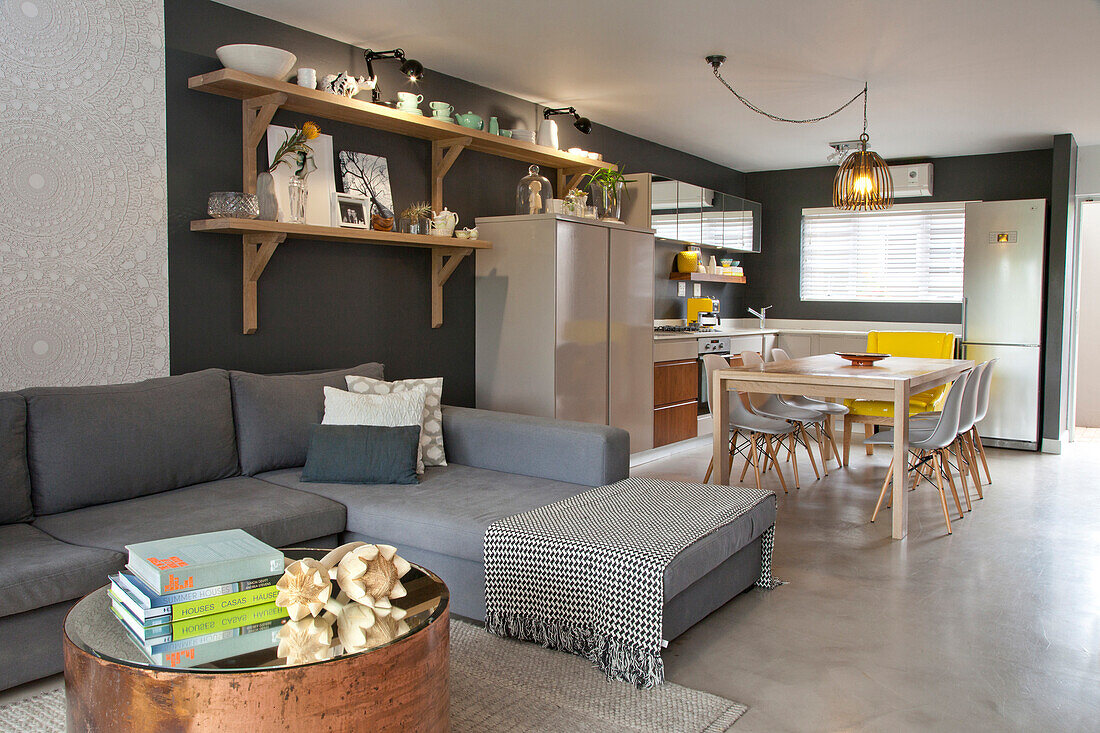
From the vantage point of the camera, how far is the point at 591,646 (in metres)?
2.65

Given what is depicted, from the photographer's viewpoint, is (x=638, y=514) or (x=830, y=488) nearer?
(x=638, y=514)

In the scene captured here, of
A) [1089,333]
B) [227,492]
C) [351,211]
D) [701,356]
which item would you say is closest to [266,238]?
[351,211]

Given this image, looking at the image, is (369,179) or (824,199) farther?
(824,199)

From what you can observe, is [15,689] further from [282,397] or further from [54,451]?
[282,397]

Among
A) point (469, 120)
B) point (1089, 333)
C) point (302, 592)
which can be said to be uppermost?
point (469, 120)

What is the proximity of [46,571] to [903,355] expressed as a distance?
20.5 feet

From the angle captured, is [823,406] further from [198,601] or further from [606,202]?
[198,601]

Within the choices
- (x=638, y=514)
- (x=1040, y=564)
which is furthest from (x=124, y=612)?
(x=1040, y=564)

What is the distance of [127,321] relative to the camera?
11.3ft

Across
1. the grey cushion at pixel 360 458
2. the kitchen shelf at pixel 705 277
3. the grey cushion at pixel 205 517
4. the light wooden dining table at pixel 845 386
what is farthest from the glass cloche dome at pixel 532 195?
the grey cushion at pixel 205 517

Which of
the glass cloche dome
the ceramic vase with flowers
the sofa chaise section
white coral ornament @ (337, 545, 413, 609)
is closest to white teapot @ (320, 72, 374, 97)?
the ceramic vase with flowers

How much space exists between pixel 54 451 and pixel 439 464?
1493mm

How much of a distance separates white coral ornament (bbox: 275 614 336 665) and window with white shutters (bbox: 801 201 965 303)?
733 cm

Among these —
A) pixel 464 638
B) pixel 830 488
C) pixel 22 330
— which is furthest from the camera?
pixel 830 488
